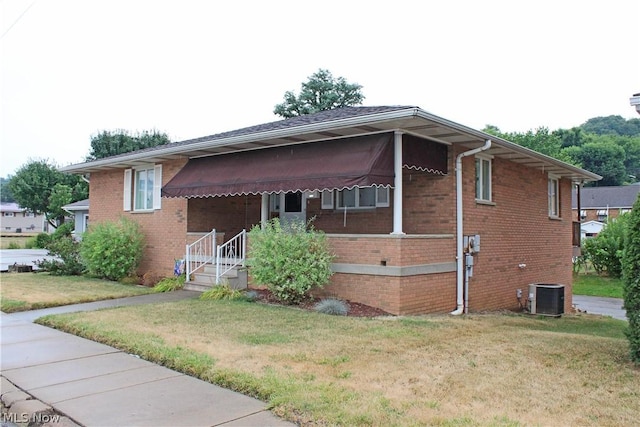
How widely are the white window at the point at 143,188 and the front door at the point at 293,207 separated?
365cm

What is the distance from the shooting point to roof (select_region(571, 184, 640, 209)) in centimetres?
5078

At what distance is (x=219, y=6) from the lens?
38.4 feet

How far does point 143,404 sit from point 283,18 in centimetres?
1040

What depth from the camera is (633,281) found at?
19.3 ft

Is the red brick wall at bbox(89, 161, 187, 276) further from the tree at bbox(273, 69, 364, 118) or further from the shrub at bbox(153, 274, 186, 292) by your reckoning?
the tree at bbox(273, 69, 364, 118)

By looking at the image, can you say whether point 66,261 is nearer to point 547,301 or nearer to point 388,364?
point 388,364

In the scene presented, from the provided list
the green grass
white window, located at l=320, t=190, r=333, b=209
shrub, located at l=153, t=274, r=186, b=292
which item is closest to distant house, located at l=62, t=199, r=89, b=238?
shrub, located at l=153, t=274, r=186, b=292

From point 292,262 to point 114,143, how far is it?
36077 mm

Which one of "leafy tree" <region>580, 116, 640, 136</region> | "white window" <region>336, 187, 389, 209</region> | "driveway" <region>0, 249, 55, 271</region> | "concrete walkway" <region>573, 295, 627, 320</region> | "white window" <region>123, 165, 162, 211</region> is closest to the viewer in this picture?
"white window" <region>336, 187, 389, 209</region>

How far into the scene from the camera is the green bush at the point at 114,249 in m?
14.5

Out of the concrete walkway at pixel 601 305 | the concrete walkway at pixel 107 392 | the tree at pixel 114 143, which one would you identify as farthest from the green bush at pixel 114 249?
the tree at pixel 114 143

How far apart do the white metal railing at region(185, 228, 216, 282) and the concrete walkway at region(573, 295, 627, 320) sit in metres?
13.5

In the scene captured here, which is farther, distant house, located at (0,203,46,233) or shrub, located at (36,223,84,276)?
distant house, located at (0,203,46,233)

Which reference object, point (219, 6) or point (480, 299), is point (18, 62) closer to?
point (219, 6)
